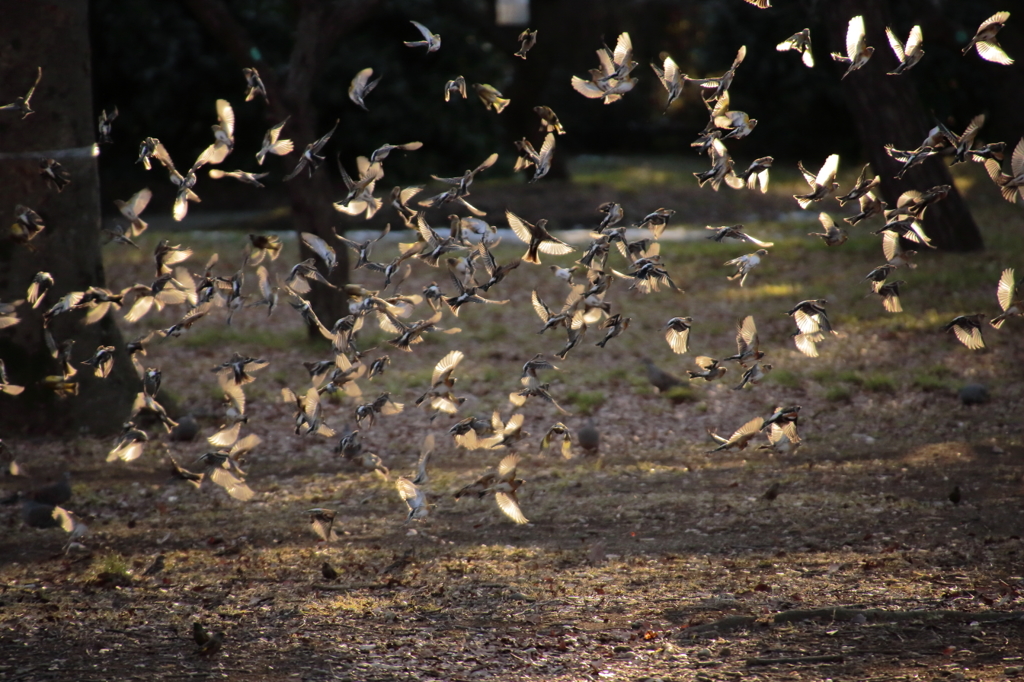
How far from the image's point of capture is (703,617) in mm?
3941

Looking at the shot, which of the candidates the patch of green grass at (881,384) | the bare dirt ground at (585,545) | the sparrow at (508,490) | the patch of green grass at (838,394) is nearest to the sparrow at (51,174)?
the bare dirt ground at (585,545)

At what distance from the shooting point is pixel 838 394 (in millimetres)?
7031

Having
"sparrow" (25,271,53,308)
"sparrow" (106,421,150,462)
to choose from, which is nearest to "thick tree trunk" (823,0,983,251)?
"sparrow" (106,421,150,462)

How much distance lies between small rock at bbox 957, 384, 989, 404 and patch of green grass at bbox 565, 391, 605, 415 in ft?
8.18

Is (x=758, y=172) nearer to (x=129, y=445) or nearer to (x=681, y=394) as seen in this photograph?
(x=681, y=394)

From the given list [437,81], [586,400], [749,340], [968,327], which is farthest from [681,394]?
[437,81]

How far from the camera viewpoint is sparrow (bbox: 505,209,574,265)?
14.2 ft

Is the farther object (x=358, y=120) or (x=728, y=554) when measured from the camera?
(x=358, y=120)

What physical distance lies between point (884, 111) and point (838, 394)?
486cm

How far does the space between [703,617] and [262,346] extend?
5.62 m

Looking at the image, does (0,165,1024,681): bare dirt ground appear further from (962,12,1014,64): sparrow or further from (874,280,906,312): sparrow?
Answer: (962,12,1014,64): sparrow

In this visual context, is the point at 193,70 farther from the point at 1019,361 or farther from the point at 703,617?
the point at 703,617

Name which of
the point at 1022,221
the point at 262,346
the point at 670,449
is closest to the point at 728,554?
the point at 670,449

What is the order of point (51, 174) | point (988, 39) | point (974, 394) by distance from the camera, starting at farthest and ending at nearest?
point (974, 394), point (51, 174), point (988, 39)
